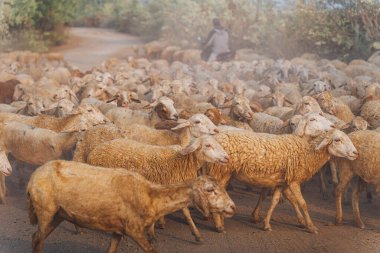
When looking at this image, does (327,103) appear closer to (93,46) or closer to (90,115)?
(90,115)

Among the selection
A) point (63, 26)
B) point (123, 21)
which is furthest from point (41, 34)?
point (123, 21)

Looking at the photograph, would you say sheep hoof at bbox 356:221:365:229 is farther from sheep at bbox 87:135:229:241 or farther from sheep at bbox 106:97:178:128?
Result: sheep at bbox 106:97:178:128

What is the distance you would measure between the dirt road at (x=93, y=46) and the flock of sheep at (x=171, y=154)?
15512 millimetres

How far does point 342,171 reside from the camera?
24.2 ft

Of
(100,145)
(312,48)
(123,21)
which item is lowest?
(123,21)

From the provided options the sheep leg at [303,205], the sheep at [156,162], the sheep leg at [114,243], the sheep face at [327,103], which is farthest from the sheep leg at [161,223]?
the sheep face at [327,103]

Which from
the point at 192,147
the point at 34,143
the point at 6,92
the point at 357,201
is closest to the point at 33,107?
the point at 34,143

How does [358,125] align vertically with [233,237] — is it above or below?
above

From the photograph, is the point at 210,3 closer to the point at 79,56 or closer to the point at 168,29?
the point at 168,29

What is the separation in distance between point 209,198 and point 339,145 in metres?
2.58

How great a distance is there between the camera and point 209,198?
494 cm

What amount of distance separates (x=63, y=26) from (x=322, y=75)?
23.1m

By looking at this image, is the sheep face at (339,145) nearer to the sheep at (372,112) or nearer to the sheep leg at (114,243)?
the sheep at (372,112)

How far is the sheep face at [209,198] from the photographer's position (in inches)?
194
